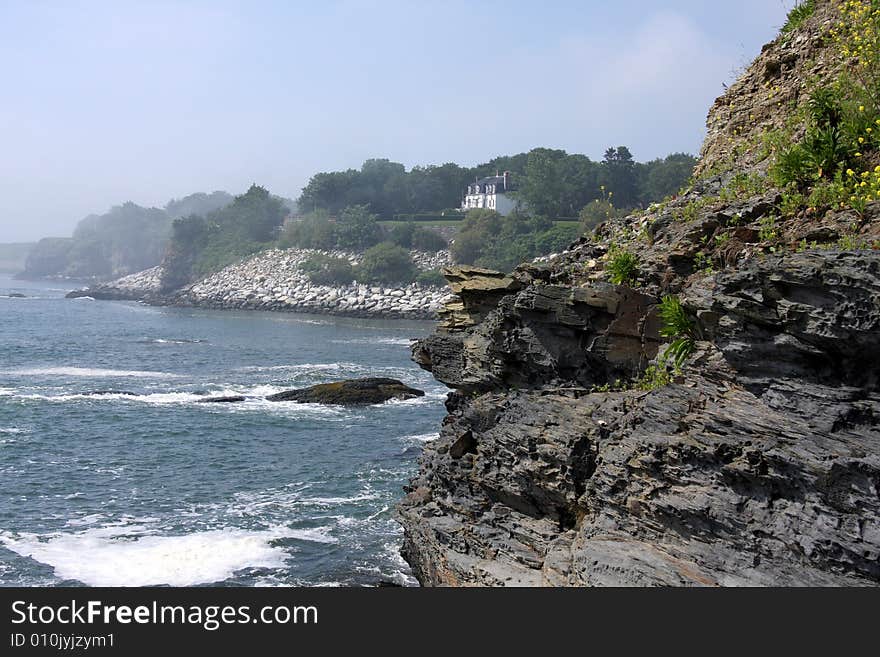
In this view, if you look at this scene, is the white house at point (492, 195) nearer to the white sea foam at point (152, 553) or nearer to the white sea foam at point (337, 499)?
the white sea foam at point (337, 499)

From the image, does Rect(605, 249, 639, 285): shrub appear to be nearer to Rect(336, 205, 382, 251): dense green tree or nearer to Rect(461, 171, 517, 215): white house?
Rect(336, 205, 382, 251): dense green tree

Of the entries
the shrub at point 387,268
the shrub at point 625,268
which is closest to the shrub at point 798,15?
the shrub at point 625,268

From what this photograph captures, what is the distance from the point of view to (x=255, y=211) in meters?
145

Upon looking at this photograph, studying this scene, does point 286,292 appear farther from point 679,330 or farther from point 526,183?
point 679,330

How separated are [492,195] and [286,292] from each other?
48.8 metres

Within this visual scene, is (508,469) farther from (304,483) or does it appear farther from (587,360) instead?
(304,483)

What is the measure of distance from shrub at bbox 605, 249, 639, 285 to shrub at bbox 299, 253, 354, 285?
84.9 metres

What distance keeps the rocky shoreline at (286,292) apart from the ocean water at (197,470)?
3358 centimetres

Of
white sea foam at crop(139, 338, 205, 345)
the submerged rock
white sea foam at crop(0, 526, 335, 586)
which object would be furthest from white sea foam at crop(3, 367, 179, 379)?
white sea foam at crop(0, 526, 335, 586)

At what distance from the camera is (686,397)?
11.7 m

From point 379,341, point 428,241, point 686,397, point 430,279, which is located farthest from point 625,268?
point 428,241

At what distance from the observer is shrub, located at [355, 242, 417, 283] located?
9881cm

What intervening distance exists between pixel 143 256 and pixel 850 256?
188820 mm

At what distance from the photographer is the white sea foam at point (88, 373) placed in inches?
1791
